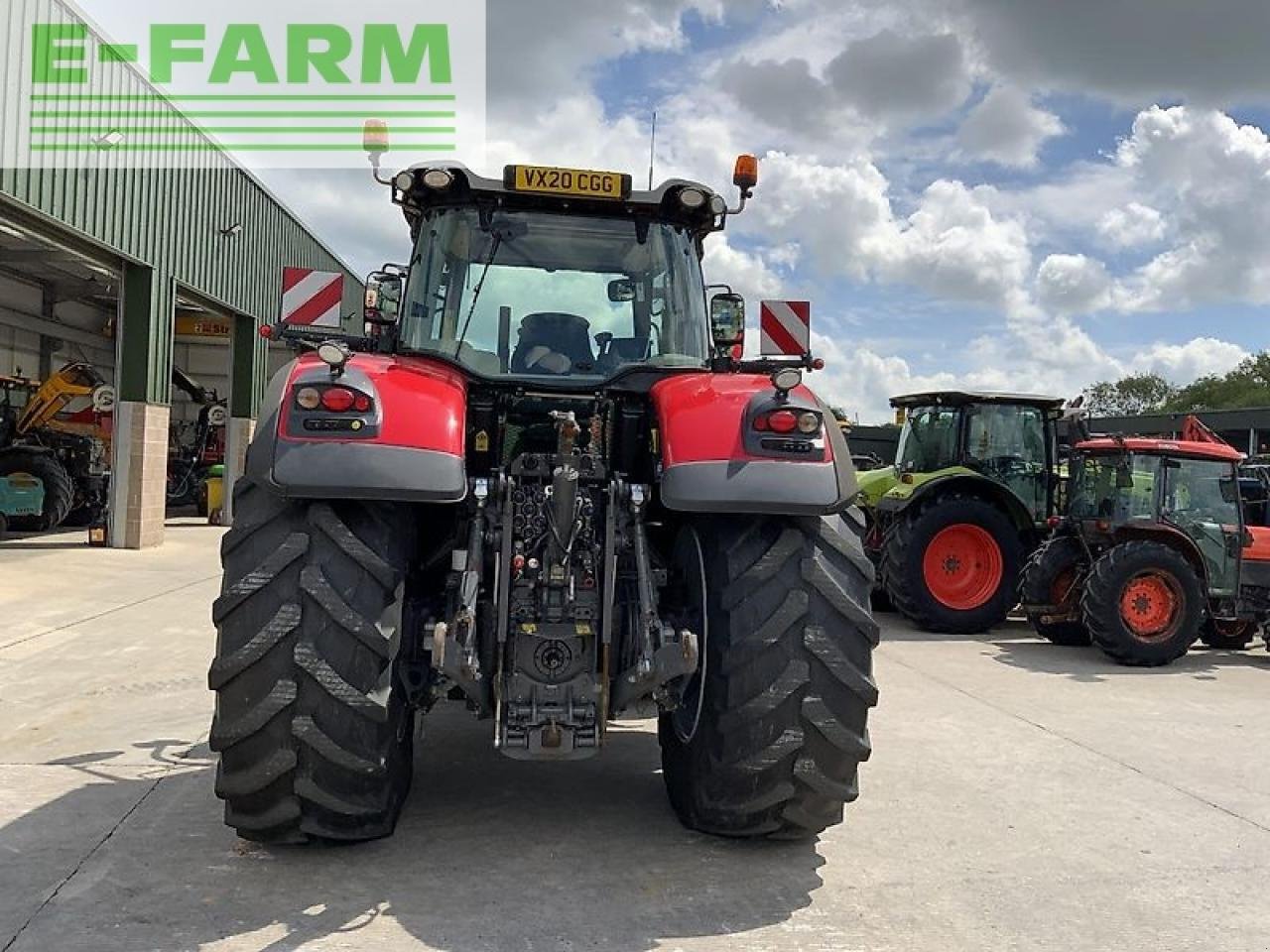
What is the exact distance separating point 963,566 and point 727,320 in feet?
21.4

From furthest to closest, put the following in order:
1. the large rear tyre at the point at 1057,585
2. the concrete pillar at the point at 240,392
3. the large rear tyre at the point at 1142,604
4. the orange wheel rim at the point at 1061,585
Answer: the concrete pillar at the point at 240,392 < the orange wheel rim at the point at 1061,585 < the large rear tyre at the point at 1057,585 < the large rear tyre at the point at 1142,604

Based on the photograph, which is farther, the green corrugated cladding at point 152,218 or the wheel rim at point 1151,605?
the green corrugated cladding at point 152,218

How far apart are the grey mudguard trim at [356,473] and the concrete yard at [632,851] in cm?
126

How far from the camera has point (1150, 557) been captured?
8.64m

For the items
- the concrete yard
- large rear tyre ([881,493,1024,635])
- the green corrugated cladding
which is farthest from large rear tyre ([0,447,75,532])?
large rear tyre ([881,493,1024,635])

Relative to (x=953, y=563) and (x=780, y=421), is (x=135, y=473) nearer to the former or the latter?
(x=953, y=563)

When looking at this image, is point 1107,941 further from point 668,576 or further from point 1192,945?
point 668,576

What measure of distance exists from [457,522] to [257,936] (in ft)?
5.02

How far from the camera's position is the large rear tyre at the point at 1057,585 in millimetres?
9398

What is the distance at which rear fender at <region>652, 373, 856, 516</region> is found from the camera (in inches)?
138

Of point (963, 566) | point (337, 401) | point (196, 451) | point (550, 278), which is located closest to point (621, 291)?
point (550, 278)

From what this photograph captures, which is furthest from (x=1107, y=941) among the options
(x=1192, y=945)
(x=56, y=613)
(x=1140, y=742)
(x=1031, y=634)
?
(x=56, y=613)

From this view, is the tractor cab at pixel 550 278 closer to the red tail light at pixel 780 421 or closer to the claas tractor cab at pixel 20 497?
the red tail light at pixel 780 421

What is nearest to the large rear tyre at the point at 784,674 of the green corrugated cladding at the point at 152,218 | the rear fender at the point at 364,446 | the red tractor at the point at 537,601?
the red tractor at the point at 537,601
